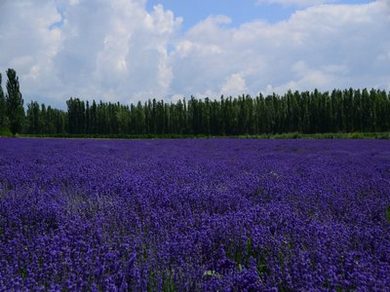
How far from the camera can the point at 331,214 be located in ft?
Result: 13.8

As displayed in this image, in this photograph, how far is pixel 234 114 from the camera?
53438 mm

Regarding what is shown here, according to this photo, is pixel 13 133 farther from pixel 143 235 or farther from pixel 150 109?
pixel 143 235

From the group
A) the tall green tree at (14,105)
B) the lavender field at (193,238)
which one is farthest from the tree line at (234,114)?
the lavender field at (193,238)

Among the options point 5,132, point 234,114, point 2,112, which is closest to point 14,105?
point 2,112

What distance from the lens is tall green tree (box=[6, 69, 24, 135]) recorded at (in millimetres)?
48469

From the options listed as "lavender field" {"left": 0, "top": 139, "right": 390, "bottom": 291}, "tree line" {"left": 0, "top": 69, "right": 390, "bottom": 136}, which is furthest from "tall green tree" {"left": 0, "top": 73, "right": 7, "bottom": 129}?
"lavender field" {"left": 0, "top": 139, "right": 390, "bottom": 291}

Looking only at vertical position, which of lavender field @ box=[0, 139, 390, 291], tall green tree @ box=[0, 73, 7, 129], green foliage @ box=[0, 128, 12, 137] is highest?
tall green tree @ box=[0, 73, 7, 129]

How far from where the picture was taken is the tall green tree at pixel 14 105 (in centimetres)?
4847

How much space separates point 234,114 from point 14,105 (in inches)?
1119

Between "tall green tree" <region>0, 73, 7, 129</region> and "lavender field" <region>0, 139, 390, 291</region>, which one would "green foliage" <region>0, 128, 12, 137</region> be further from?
"lavender field" <region>0, 139, 390, 291</region>

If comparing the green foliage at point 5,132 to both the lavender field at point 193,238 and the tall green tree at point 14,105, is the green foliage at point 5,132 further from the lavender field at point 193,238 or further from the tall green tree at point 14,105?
the lavender field at point 193,238

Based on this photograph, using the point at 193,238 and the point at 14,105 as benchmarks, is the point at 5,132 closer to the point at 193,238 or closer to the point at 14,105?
the point at 14,105

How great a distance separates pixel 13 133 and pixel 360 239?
2023 inches

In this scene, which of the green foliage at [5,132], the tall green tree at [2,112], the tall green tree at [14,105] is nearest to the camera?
the green foliage at [5,132]
